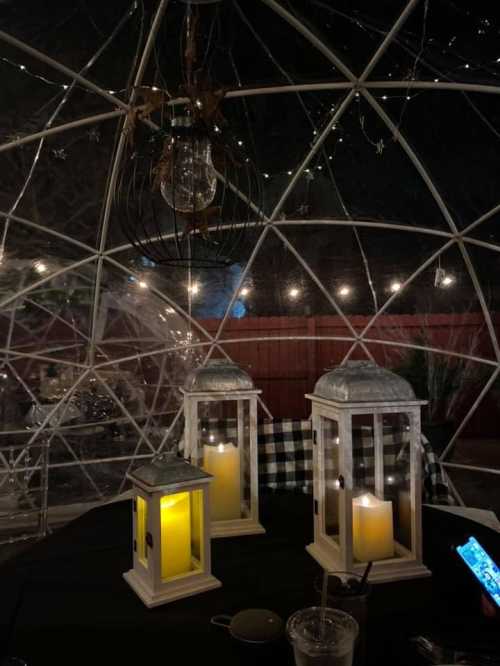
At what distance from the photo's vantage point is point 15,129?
4223 mm

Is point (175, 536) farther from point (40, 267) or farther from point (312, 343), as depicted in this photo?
point (312, 343)

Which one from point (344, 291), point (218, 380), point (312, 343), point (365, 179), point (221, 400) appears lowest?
point (221, 400)

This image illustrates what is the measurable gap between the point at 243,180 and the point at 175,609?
14.6 ft

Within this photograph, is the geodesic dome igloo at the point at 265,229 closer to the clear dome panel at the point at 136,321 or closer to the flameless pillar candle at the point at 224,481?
the clear dome panel at the point at 136,321

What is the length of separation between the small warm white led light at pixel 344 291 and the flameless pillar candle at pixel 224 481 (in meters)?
3.43

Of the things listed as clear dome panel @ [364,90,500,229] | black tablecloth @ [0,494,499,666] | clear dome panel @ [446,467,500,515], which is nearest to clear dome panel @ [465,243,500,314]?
clear dome panel @ [364,90,500,229]

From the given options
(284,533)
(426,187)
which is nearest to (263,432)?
(284,533)

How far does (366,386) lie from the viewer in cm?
209

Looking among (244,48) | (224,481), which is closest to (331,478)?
(224,481)

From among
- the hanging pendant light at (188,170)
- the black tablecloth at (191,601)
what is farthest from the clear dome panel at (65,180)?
the black tablecloth at (191,601)

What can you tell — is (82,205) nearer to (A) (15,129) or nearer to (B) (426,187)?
(A) (15,129)

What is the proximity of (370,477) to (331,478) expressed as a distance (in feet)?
0.59

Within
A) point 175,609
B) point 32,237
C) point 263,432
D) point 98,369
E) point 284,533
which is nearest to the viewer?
point 175,609

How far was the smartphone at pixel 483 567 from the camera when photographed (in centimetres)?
168
